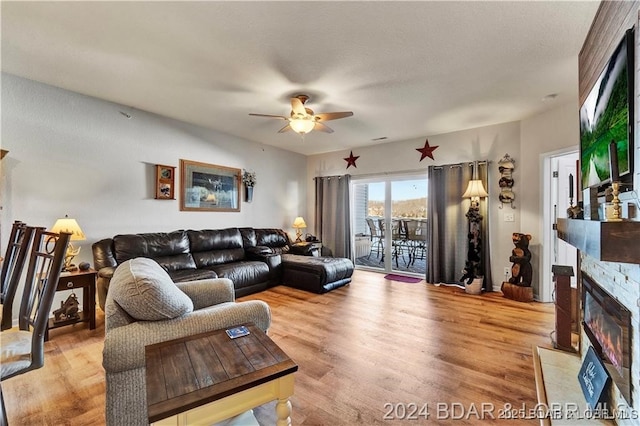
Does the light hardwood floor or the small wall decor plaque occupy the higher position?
the small wall decor plaque

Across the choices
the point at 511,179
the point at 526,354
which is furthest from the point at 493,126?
the point at 526,354

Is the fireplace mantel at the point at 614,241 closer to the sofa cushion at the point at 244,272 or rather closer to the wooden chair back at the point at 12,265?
the wooden chair back at the point at 12,265

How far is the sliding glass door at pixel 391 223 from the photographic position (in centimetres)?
542

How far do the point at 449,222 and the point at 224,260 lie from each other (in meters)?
3.72

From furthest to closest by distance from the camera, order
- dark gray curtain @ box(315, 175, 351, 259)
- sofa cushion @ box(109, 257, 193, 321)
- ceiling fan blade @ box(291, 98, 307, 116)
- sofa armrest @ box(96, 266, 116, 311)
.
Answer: dark gray curtain @ box(315, 175, 351, 259)
sofa armrest @ box(96, 266, 116, 311)
ceiling fan blade @ box(291, 98, 307, 116)
sofa cushion @ box(109, 257, 193, 321)

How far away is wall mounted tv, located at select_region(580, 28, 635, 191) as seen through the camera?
1322 mm

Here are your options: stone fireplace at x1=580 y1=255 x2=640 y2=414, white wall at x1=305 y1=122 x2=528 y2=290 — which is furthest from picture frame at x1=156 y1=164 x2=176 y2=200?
stone fireplace at x1=580 y1=255 x2=640 y2=414

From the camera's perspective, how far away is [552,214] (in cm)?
390

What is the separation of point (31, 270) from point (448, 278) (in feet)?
16.4

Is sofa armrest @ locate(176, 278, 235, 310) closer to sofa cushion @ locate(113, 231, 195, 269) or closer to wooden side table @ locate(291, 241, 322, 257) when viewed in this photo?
sofa cushion @ locate(113, 231, 195, 269)

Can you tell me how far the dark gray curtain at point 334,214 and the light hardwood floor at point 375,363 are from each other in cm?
232

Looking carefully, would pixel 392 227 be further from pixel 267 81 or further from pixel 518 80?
pixel 267 81

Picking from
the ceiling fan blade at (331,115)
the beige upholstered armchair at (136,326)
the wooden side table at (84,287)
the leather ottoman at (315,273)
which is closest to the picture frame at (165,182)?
the wooden side table at (84,287)

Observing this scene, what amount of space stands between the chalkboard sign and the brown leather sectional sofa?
2874 mm
